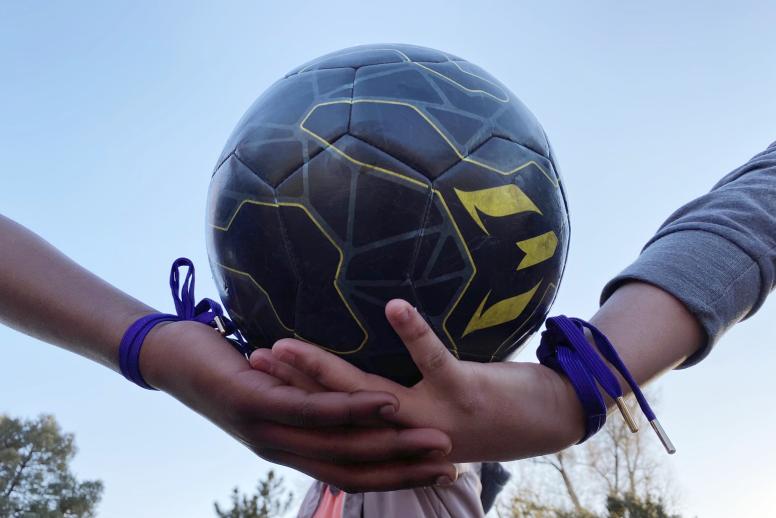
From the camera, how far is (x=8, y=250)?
160cm

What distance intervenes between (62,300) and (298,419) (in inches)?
28.7

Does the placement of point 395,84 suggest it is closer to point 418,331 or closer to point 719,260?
point 418,331

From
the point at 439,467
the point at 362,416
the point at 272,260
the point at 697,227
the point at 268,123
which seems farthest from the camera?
the point at 697,227

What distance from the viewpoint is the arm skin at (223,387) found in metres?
1.30

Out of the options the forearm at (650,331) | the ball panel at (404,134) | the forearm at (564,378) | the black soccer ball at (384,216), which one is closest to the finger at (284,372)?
the black soccer ball at (384,216)

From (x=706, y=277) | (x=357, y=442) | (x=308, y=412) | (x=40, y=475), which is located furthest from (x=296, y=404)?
(x=40, y=475)

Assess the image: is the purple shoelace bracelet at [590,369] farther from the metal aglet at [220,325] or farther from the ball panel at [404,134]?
the metal aglet at [220,325]

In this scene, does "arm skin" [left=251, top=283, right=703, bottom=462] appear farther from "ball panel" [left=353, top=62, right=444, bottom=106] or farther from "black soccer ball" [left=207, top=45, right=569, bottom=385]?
"ball panel" [left=353, top=62, right=444, bottom=106]

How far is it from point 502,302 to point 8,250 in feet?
4.05

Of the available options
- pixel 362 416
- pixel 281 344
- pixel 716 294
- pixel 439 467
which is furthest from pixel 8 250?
pixel 716 294

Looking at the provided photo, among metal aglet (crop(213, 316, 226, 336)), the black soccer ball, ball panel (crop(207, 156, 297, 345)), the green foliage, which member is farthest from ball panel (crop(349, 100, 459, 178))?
the green foliage

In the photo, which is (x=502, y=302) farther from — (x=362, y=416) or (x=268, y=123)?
(x=268, y=123)

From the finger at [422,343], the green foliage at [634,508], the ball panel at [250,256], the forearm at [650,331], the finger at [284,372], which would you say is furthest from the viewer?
the green foliage at [634,508]

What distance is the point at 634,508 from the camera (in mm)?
17031
